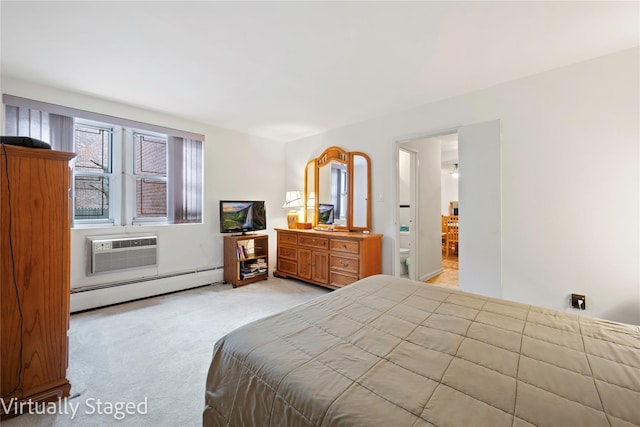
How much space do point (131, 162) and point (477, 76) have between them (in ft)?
13.8

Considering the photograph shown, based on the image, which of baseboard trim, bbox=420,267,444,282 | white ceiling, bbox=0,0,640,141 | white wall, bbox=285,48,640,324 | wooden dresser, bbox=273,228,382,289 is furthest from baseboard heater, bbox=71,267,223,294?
white wall, bbox=285,48,640,324

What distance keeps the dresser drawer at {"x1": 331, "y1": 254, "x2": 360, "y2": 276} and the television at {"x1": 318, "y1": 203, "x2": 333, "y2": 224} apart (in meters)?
0.81

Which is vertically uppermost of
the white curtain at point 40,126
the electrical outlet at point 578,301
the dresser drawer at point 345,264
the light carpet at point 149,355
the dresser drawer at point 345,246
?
the white curtain at point 40,126

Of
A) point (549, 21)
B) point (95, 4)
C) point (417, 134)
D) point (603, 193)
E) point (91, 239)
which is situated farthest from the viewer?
point (417, 134)

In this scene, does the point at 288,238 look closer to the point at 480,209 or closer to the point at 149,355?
the point at 149,355

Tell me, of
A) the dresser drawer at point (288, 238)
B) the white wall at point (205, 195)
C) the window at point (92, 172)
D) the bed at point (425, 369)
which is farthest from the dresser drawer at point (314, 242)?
the window at point (92, 172)

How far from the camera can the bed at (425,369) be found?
74cm

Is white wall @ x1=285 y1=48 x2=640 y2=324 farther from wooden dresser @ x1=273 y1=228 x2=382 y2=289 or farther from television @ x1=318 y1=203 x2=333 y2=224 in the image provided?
television @ x1=318 y1=203 x2=333 y2=224

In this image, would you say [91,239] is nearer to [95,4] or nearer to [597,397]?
[95,4]

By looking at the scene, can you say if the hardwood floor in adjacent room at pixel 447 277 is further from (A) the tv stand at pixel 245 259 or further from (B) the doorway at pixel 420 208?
(A) the tv stand at pixel 245 259

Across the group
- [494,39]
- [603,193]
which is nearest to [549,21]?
[494,39]

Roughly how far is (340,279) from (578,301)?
241cm

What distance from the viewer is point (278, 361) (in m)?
0.97

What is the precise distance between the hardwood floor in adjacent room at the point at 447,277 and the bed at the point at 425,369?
294cm
